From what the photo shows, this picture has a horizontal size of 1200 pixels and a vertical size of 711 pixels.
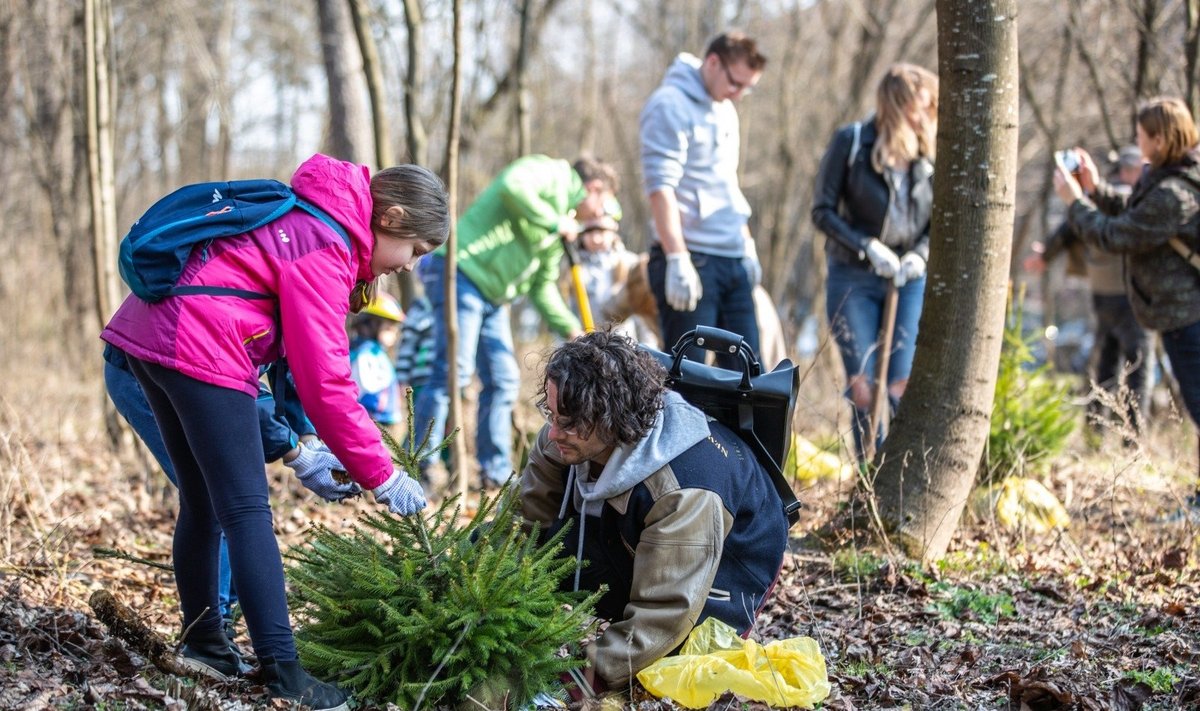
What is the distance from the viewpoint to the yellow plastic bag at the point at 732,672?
2787mm

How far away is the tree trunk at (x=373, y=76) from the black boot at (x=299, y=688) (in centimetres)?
365

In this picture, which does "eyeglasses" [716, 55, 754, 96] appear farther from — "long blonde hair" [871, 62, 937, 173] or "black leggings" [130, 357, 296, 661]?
"black leggings" [130, 357, 296, 661]

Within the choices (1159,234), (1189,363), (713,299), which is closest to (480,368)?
(713,299)

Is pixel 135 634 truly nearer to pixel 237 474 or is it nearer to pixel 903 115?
pixel 237 474

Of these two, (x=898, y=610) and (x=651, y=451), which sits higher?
(x=651, y=451)

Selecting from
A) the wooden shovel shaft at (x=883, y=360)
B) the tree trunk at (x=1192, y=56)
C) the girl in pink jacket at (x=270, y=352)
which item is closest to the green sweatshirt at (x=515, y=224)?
the wooden shovel shaft at (x=883, y=360)

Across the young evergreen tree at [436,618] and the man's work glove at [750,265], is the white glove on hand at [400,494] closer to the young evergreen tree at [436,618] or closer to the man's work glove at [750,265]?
the young evergreen tree at [436,618]

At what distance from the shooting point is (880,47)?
1078cm

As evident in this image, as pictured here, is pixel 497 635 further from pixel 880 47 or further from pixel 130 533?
pixel 880 47

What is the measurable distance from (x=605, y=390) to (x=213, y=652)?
1.36m

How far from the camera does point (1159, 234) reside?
512 centimetres

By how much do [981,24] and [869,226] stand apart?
156 cm

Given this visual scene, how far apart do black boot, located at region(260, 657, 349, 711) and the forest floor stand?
14 cm

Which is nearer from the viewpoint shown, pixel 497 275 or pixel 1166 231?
pixel 1166 231
